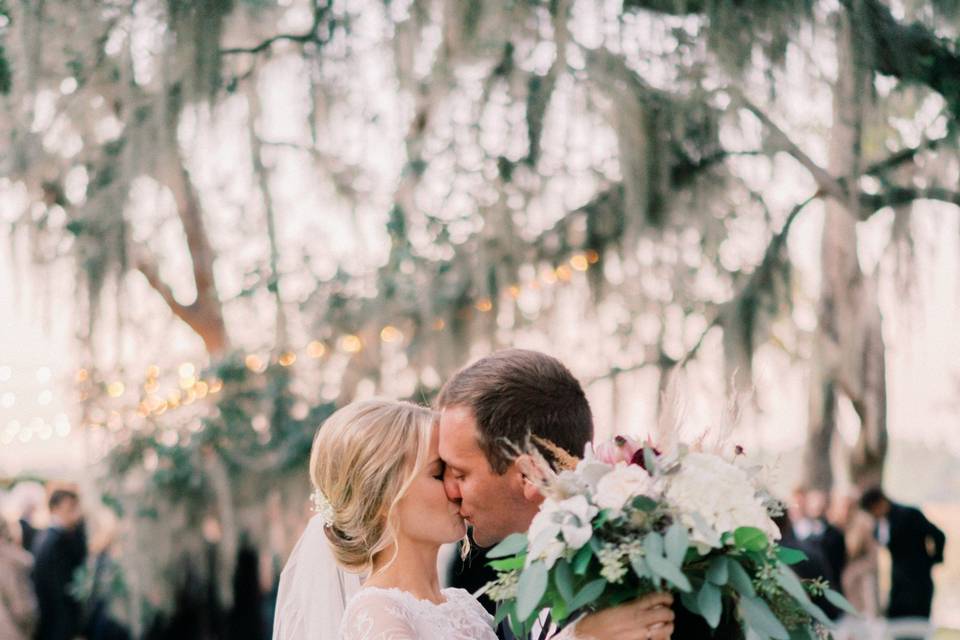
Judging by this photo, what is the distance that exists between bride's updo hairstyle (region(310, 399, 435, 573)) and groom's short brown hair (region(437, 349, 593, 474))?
0.12 m

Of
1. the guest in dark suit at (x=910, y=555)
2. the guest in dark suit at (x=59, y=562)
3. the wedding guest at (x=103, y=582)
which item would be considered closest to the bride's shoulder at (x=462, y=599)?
the wedding guest at (x=103, y=582)

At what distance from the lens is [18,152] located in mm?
5691

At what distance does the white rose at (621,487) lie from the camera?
6.60ft

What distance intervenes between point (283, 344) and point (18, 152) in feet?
5.01

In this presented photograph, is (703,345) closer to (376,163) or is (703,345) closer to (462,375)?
(376,163)

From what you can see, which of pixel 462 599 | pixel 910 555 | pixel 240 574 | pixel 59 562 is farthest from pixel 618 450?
pixel 59 562

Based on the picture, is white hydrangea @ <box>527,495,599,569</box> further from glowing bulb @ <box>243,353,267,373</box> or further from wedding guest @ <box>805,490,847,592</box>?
wedding guest @ <box>805,490,847,592</box>

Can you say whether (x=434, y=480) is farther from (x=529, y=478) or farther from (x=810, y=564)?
(x=810, y=564)

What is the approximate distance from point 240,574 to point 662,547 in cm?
460

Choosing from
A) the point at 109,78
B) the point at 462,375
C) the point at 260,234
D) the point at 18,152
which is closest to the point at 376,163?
the point at 260,234

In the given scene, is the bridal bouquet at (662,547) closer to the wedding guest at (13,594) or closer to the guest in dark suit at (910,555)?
the guest in dark suit at (910,555)

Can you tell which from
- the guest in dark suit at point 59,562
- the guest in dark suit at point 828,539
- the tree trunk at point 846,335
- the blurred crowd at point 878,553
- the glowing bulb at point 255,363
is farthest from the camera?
the guest in dark suit at point 59,562

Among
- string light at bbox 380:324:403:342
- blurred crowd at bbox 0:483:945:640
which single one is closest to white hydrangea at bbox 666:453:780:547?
string light at bbox 380:324:403:342

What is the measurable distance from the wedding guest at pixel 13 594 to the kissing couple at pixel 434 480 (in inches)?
194
